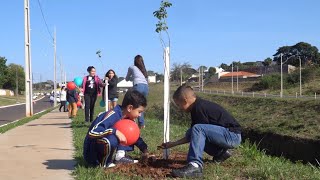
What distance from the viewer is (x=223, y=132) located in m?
5.54

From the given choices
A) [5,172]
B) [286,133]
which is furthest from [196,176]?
[286,133]

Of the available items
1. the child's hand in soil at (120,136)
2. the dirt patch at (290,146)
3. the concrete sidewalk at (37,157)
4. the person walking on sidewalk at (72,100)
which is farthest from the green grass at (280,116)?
the child's hand in soil at (120,136)

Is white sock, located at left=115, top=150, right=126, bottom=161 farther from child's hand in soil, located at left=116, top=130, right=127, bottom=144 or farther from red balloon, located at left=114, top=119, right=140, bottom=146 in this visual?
child's hand in soil, located at left=116, top=130, right=127, bottom=144

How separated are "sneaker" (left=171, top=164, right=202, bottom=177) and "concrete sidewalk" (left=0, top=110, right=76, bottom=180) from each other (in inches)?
53.3

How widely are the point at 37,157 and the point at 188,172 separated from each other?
124 inches

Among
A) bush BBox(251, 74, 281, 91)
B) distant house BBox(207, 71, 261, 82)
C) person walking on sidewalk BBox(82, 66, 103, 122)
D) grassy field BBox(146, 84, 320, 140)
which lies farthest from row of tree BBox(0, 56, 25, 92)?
person walking on sidewalk BBox(82, 66, 103, 122)

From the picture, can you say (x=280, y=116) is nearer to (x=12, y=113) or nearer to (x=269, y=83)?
(x=12, y=113)

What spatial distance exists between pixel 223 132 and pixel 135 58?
177 inches

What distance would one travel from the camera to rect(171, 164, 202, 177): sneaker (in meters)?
5.21

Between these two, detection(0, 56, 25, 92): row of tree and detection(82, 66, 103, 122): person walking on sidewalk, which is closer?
detection(82, 66, 103, 122): person walking on sidewalk

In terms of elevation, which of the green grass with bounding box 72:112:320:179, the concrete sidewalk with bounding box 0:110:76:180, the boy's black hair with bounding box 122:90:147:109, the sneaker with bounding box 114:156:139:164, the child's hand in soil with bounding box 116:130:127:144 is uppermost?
the boy's black hair with bounding box 122:90:147:109

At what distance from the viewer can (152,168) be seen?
573 centimetres

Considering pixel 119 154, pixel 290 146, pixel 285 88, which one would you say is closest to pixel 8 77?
pixel 285 88

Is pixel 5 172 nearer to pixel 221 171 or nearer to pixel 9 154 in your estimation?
pixel 9 154
